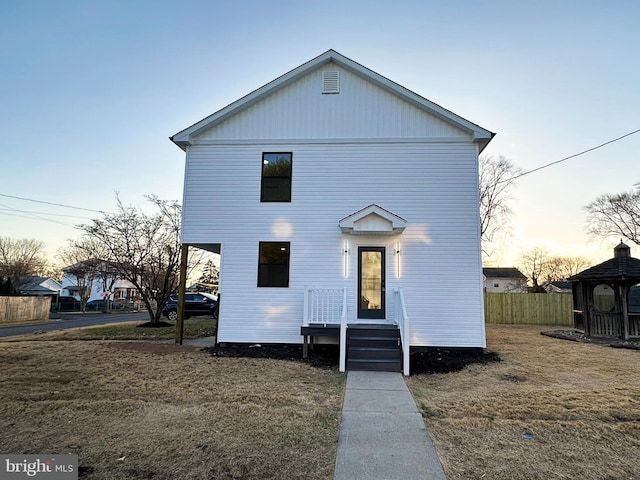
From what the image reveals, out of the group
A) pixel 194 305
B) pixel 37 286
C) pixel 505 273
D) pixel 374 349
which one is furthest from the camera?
pixel 505 273

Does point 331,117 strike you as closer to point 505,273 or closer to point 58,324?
point 58,324

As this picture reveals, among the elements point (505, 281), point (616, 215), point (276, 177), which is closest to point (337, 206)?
point (276, 177)

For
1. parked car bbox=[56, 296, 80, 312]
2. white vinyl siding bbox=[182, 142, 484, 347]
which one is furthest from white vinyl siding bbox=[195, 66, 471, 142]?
parked car bbox=[56, 296, 80, 312]

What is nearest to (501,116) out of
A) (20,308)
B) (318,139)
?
(318,139)

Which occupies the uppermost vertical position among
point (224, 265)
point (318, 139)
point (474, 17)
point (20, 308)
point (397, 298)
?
point (474, 17)

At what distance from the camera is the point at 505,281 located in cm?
4903

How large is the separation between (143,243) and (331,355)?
43.9ft

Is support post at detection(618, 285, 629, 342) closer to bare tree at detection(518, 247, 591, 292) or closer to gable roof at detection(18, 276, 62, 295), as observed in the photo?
bare tree at detection(518, 247, 591, 292)

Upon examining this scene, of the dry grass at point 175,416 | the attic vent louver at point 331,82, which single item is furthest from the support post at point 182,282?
the attic vent louver at point 331,82

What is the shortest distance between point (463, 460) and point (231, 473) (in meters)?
2.13

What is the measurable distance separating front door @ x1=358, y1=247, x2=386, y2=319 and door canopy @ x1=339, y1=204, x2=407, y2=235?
619mm

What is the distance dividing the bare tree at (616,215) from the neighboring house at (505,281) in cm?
2102

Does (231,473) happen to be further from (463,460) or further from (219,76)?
(219,76)

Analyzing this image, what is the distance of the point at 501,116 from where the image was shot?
13195mm
